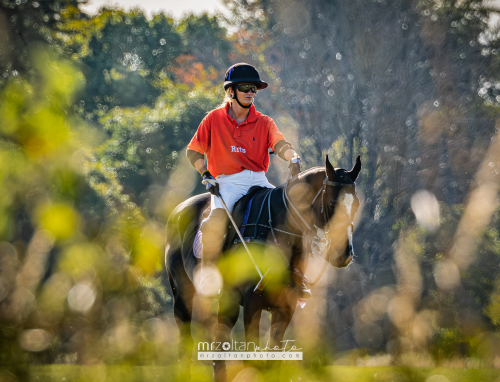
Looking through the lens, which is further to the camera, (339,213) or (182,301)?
(182,301)

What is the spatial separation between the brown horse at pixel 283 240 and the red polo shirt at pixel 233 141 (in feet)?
1.67

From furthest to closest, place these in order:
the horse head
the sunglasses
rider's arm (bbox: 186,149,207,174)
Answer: rider's arm (bbox: 186,149,207,174), the sunglasses, the horse head

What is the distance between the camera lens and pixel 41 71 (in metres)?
1.69

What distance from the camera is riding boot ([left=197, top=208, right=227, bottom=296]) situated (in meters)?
5.56

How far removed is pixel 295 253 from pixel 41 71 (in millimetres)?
3974

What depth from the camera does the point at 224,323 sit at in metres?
5.54

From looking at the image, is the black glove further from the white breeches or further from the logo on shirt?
the logo on shirt

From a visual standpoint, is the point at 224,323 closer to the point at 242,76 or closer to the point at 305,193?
the point at 305,193

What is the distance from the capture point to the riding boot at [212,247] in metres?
5.56

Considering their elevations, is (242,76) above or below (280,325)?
above

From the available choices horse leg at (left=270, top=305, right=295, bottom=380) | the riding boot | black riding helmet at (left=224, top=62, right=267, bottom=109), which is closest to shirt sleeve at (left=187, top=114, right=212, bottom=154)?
black riding helmet at (left=224, top=62, right=267, bottom=109)

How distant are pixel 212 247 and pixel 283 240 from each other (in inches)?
34.3

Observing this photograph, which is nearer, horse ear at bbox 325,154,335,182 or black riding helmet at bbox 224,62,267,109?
horse ear at bbox 325,154,335,182

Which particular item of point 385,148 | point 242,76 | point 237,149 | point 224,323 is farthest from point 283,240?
point 385,148
